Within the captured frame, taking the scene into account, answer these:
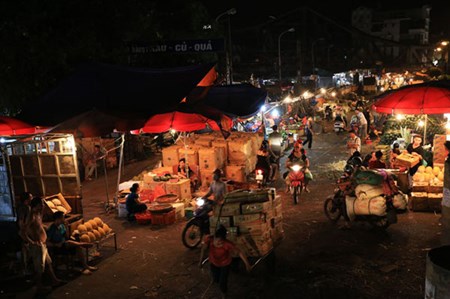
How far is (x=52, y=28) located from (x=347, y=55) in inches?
3127

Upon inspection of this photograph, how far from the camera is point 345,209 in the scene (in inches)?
403

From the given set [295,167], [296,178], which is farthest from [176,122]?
[296,178]

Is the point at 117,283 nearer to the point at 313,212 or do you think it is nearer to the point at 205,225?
the point at 205,225

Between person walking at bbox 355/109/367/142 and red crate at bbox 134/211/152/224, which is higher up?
person walking at bbox 355/109/367/142

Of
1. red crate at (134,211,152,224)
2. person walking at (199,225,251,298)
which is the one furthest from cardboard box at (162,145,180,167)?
person walking at (199,225,251,298)

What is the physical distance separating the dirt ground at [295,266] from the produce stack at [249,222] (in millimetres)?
772

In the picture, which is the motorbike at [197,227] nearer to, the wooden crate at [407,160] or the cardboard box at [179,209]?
the cardboard box at [179,209]

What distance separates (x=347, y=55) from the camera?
272ft

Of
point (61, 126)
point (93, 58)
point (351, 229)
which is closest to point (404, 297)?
point (351, 229)

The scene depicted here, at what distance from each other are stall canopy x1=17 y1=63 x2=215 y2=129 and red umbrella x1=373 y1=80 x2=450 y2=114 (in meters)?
5.64

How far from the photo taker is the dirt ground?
727 centimetres

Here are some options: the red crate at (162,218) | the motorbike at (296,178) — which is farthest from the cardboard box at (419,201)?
the red crate at (162,218)

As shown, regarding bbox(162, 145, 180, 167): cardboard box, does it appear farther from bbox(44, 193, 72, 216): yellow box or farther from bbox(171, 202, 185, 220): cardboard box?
bbox(44, 193, 72, 216): yellow box

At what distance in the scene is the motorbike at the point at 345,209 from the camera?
9523 mm
